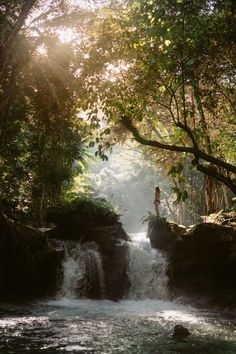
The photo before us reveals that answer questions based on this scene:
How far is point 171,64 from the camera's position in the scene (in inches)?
325

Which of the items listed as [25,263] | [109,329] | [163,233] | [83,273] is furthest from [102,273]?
[109,329]

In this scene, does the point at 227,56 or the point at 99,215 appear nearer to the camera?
the point at 227,56

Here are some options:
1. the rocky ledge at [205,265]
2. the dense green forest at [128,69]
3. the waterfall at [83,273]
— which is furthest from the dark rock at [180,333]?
the waterfall at [83,273]

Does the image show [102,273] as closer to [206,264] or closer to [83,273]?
[83,273]

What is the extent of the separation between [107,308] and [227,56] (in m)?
10.5

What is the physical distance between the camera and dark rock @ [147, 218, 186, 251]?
20.5 metres

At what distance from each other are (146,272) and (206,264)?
3.23 metres

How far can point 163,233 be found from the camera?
21062 mm

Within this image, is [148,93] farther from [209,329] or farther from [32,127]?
[32,127]

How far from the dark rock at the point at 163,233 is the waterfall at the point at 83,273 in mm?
3355

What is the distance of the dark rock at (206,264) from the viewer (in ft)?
56.7

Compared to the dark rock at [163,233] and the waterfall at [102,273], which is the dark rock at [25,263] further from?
the dark rock at [163,233]

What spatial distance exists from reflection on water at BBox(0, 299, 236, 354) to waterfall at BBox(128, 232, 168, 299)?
7.18ft

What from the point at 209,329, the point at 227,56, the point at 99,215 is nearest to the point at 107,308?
the point at 209,329
